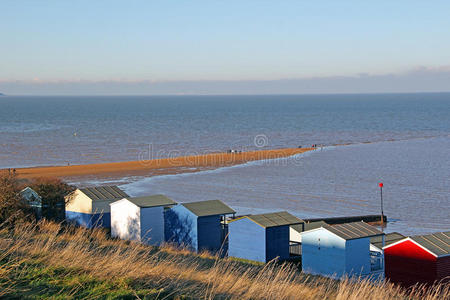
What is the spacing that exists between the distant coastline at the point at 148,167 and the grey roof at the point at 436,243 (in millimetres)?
38194

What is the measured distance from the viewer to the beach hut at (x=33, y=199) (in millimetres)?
25891

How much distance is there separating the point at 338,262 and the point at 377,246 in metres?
2.14

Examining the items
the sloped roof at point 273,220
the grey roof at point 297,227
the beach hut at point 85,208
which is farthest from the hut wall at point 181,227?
the grey roof at point 297,227

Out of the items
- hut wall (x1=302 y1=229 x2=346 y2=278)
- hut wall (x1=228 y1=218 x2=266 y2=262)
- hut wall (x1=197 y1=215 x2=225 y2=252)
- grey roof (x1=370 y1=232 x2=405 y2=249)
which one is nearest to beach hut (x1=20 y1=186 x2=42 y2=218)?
hut wall (x1=197 y1=215 x2=225 y2=252)

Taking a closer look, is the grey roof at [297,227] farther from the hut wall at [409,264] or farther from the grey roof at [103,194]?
the grey roof at [103,194]

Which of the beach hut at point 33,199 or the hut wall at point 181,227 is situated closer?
the hut wall at point 181,227

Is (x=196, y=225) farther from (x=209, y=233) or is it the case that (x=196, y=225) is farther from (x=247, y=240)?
(x=247, y=240)

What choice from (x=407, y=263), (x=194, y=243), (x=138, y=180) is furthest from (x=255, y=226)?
(x=138, y=180)

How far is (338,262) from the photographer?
A: 21.4m

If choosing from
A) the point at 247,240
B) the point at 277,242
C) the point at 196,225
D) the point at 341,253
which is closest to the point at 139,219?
the point at 196,225

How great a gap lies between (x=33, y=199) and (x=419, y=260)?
16943mm

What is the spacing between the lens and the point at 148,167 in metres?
61.3

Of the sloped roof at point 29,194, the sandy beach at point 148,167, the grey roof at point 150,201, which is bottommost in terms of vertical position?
the sandy beach at point 148,167

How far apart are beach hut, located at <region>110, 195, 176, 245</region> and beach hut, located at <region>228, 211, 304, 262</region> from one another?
3.92 m
